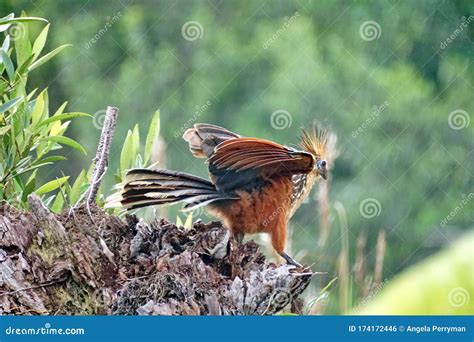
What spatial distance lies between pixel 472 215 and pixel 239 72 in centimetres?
167

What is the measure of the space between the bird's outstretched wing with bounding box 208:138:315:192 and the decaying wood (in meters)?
0.35

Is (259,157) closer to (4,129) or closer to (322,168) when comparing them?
(322,168)

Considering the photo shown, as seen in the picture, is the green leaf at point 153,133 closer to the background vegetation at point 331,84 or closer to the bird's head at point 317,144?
the bird's head at point 317,144

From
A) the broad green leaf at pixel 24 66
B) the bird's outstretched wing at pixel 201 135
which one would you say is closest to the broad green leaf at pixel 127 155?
the bird's outstretched wing at pixel 201 135

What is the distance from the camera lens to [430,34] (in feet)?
16.1

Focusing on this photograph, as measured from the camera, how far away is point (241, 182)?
2.91 metres

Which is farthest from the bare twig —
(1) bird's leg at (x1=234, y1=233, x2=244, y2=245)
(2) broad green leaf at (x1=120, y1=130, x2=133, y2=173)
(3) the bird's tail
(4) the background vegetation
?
(4) the background vegetation

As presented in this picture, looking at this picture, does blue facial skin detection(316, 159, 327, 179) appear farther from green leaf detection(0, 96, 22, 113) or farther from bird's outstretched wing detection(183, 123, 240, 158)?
green leaf detection(0, 96, 22, 113)

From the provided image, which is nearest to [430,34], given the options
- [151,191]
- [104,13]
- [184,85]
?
[184,85]

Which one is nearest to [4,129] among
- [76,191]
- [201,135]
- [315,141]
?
[76,191]

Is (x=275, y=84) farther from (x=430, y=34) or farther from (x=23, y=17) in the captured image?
(x=23, y=17)

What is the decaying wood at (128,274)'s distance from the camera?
7.14 ft

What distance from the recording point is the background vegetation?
465 cm

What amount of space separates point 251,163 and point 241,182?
0.17m
